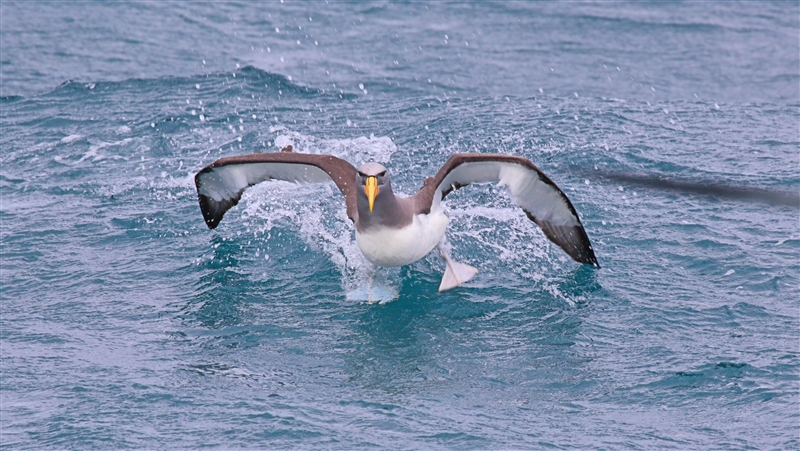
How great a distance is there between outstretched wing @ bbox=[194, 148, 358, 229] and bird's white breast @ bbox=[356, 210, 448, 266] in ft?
2.07

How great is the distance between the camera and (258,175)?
13789 millimetres

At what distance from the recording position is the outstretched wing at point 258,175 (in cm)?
1285

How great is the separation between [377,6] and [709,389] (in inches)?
765

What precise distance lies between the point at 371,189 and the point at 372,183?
0.08 metres

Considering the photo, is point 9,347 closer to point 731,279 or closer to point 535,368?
point 535,368

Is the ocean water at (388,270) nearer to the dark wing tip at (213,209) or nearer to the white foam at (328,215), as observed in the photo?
the white foam at (328,215)

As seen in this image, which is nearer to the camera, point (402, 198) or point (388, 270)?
point (402, 198)

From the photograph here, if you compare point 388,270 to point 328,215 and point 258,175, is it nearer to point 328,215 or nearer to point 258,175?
point 328,215

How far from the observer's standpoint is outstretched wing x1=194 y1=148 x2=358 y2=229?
12.9 meters

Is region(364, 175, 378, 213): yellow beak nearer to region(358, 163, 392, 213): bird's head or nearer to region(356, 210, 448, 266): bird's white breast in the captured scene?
region(358, 163, 392, 213): bird's head

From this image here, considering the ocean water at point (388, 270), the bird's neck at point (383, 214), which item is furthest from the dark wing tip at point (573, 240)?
the bird's neck at point (383, 214)

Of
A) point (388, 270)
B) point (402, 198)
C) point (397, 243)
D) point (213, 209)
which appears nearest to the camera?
point (397, 243)

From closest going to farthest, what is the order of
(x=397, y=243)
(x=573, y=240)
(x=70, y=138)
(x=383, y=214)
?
1. (x=383, y=214)
2. (x=397, y=243)
3. (x=573, y=240)
4. (x=70, y=138)

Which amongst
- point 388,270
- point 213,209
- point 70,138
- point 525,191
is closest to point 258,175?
point 213,209
